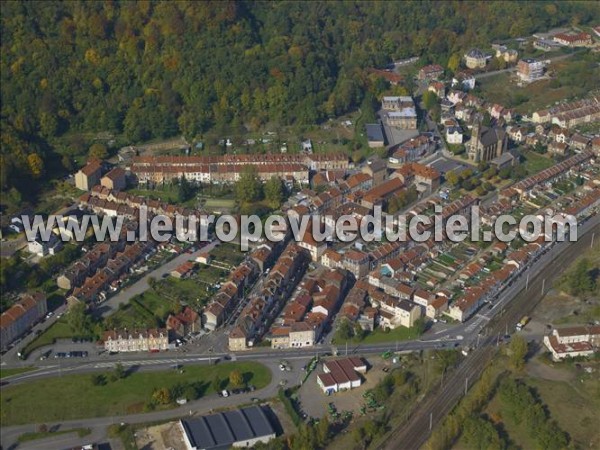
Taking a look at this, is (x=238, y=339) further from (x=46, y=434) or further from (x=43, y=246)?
(x=43, y=246)

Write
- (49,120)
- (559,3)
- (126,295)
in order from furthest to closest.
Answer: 1. (559,3)
2. (49,120)
3. (126,295)

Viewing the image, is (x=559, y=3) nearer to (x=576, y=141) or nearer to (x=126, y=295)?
(x=576, y=141)

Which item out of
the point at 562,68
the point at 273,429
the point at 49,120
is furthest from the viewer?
the point at 562,68

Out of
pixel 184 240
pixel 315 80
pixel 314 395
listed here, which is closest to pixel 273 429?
pixel 314 395

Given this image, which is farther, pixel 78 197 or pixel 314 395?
pixel 78 197

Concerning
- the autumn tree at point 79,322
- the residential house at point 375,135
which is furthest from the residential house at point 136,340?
the residential house at point 375,135

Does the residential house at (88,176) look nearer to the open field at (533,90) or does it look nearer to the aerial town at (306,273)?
the aerial town at (306,273)

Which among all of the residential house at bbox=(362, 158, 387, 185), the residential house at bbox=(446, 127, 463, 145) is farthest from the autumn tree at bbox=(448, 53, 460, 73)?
the residential house at bbox=(362, 158, 387, 185)

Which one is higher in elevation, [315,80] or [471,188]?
[315,80]
